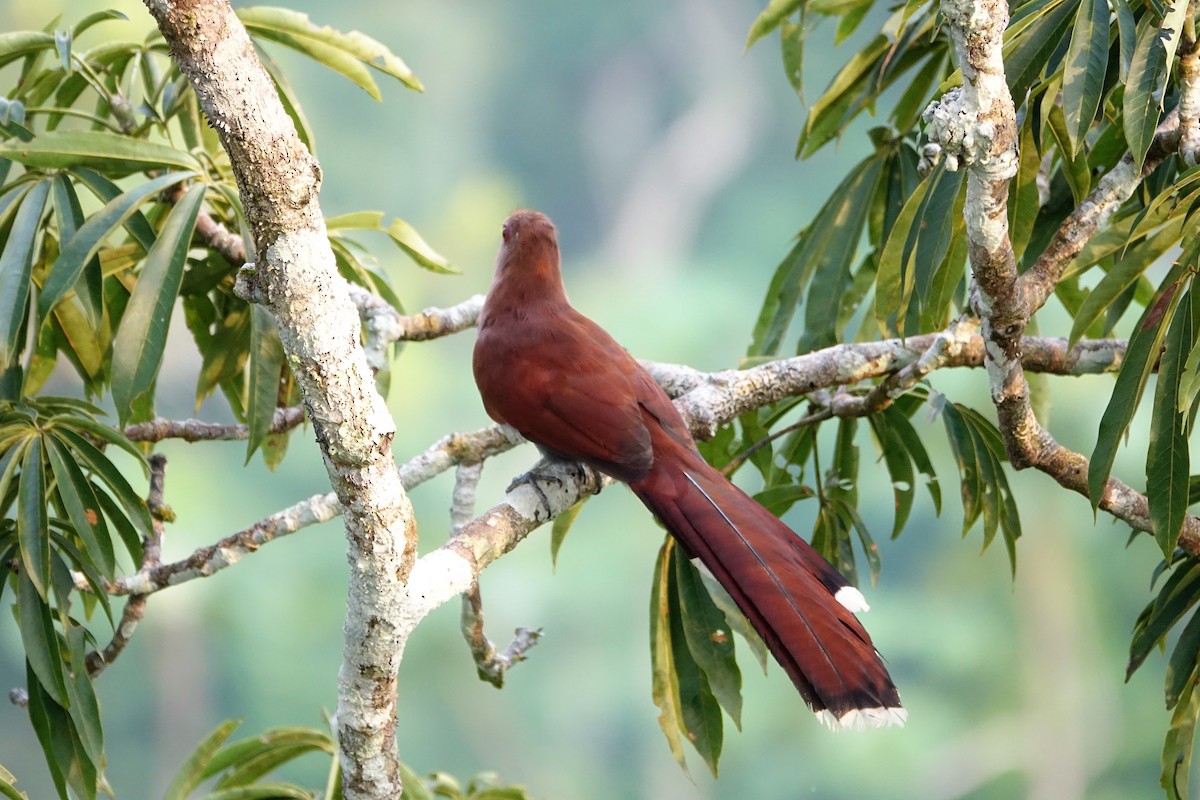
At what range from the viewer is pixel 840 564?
2.17 metres

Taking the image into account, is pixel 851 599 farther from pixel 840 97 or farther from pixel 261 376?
pixel 840 97

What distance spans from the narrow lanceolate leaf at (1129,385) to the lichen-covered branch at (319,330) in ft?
2.91

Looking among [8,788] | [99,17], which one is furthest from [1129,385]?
[99,17]

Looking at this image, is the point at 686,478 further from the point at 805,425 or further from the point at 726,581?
the point at 805,425

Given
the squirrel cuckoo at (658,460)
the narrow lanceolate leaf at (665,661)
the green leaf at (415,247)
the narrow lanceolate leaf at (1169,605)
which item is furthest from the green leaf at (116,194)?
the narrow lanceolate leaf at (1169,605)

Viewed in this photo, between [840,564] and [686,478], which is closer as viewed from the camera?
[686,478]

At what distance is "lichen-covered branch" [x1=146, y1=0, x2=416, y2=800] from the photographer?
35.1 inches

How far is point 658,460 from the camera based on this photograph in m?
1.70

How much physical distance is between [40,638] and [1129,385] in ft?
4.96

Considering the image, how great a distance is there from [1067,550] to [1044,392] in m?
3.28

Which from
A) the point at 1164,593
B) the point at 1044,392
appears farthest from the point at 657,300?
the point at 1164,593

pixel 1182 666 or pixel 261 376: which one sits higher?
pixel 261 376

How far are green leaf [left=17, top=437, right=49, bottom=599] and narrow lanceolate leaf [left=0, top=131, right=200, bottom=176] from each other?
17.5 inches

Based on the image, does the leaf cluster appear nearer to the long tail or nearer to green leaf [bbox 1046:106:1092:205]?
the long tail
